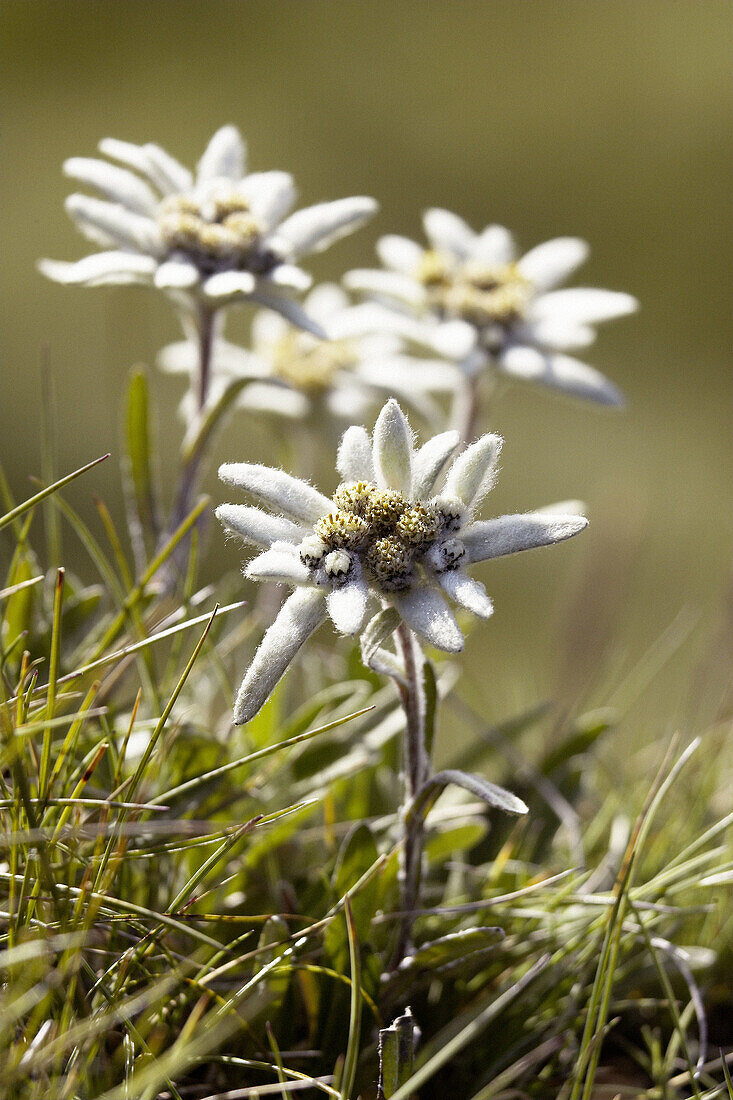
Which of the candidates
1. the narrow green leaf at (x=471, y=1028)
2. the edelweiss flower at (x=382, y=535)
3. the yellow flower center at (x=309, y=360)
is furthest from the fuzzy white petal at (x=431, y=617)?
the yellow flower center at (x=309, y=360)

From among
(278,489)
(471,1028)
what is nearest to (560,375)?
(278,489)

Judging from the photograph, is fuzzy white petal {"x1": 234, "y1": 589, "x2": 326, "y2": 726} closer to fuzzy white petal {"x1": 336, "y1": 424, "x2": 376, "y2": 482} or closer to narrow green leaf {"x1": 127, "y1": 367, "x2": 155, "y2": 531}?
fuzzy white petal {"x1": 336, "y1": 424, "x2": 376, "y2": 482}

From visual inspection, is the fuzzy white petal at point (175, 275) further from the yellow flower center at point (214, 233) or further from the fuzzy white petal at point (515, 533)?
the fuzzy white petal at point (515, 533)

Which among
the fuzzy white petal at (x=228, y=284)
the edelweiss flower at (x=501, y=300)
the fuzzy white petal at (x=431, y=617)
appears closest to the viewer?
the fuzzy white petal at (x=431, y=617)

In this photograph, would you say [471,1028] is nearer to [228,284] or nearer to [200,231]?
[228,284]

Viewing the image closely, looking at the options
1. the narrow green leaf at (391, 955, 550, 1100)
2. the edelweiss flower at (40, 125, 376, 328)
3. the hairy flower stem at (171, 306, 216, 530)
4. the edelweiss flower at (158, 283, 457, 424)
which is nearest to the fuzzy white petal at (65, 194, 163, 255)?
the edelweiss flower at (40, 125, 376, 328)
